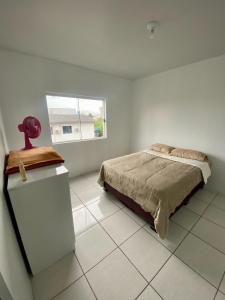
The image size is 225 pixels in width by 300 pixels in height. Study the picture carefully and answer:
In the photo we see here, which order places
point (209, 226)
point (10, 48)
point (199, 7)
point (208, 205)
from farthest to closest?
point (208, 205) → point (10, 48) → point (209, 226) → point (199, 7)

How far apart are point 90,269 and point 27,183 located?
1.06m

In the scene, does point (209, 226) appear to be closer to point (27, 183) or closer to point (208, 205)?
point (208, 205)

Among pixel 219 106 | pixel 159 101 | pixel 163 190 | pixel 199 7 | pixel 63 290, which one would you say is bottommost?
pixel 63 290

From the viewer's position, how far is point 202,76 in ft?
7.99

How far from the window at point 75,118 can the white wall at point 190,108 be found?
1267mm

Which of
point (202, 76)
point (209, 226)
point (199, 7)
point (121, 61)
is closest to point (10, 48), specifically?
point (121, 61)

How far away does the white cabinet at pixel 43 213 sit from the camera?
1074 millimetres

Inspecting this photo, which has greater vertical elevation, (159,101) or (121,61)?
(121,61)

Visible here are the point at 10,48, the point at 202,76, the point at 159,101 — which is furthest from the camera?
the point at 159,101

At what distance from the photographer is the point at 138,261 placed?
137 cm

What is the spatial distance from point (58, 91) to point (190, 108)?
8.73 feet

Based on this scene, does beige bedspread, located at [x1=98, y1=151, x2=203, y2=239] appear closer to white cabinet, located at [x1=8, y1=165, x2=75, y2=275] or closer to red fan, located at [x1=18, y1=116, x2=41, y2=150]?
white cabinet, located at [x1=8, y1=165, x2=75, y2=275]

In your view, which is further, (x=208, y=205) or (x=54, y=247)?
(x=208, y=205)

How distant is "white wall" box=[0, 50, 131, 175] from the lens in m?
2.11
